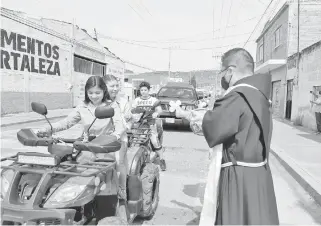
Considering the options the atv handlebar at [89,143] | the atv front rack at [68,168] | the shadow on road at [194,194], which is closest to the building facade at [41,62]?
the shadow on road at [194,194]

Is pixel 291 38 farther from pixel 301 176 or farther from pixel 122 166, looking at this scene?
pixel 122 166

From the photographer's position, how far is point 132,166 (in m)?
3.22

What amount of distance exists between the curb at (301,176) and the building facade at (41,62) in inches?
555

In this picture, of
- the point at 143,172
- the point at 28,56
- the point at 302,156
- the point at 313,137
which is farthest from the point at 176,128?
the point at 28,56

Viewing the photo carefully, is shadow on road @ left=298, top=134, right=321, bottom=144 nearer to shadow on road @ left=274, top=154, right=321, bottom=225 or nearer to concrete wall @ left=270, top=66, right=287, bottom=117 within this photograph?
shadow on road @ left=274, top=154, right=321, bottom=225

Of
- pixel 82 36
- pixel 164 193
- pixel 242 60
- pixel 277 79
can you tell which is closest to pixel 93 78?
pixel 242 60

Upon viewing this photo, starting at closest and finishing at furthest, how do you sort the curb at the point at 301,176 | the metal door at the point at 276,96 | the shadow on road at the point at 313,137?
1. the curb at the point at 301,176
2. the shadow on road at the point at 313,137
3. the metal door at the point at 276,96

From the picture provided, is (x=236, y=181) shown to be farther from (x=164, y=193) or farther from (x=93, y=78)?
(x=164, y=193)

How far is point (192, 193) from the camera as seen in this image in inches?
192

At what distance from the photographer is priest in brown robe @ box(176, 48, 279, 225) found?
6.62 feet

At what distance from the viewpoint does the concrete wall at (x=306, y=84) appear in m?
13.0

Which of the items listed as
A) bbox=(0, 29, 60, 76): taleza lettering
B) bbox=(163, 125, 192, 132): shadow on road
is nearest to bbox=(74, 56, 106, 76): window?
bbox=(0, 29, 60, 76): taleza lettering

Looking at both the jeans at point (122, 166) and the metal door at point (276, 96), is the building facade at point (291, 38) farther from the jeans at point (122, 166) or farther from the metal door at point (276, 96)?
the jeans at point (122, 166)

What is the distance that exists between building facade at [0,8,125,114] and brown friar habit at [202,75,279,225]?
16193 millimetres
